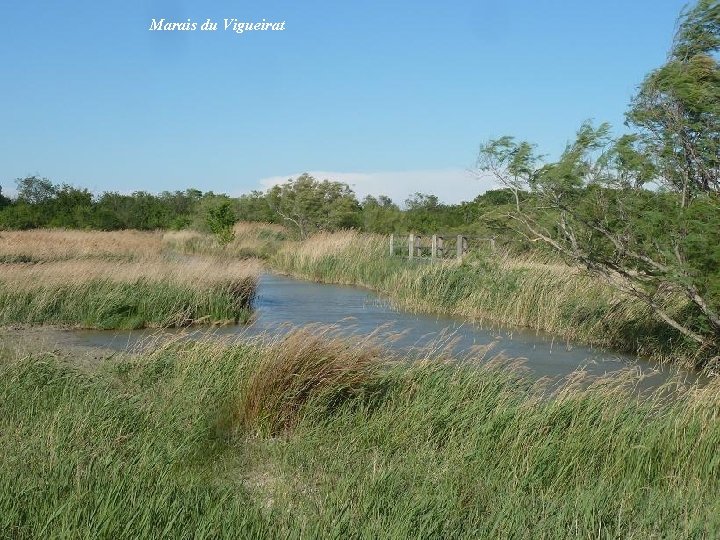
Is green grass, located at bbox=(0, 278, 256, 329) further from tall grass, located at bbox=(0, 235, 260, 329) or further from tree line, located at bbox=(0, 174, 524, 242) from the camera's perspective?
tree line, located at bbox=(0, 174, 524, 242)

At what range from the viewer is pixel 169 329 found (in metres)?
16.6

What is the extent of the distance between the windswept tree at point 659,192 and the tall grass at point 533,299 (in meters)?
0.82

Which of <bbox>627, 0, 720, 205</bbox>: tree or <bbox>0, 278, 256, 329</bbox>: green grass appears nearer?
<bbox>627, 0, 720, 205</bbox>: tree

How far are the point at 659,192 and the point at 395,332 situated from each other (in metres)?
4.20

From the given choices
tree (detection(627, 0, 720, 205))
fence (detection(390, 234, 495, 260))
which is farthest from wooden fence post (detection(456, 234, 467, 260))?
tree (detection(627, 0, 720, 205))

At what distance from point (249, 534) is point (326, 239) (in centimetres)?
2525

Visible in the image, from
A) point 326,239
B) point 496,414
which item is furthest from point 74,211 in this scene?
point 496,414

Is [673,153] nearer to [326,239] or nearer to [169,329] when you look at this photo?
[169,329]

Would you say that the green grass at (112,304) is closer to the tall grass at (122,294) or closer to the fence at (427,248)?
the tall grass at (122,294)

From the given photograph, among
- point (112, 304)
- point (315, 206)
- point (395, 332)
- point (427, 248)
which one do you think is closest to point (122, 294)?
point (112, 304)

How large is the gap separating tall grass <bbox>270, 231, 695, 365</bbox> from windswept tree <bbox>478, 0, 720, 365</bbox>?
819 mm

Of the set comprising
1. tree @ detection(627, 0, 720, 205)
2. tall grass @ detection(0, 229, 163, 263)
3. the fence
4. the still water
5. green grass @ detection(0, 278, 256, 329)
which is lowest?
the still water

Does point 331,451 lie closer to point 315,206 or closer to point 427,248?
point 427,248

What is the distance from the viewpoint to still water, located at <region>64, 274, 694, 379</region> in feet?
40.4
